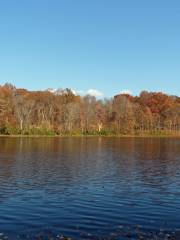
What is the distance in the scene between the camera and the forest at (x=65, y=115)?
156625mm

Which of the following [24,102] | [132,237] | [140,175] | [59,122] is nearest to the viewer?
[132,237]

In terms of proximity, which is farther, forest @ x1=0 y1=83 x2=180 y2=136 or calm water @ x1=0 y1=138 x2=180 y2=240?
forest @ x1=0 y1=83 x2=180 y2=136

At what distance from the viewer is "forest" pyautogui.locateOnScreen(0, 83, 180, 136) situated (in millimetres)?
156625

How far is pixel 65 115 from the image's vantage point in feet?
561

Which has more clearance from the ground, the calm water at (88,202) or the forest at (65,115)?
the forest at (65,115)

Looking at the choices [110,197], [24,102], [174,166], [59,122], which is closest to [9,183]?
[110,197]

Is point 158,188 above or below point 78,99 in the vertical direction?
below

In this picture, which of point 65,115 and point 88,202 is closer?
point 88,202

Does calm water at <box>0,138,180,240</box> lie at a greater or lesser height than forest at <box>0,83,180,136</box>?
lesser

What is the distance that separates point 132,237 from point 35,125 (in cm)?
14351

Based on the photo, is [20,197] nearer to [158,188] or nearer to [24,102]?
[158,188]

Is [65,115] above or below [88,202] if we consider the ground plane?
above

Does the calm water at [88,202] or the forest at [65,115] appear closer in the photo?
the calm water at [88,202]

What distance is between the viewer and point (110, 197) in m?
31.7
